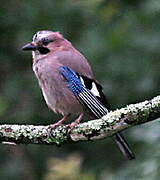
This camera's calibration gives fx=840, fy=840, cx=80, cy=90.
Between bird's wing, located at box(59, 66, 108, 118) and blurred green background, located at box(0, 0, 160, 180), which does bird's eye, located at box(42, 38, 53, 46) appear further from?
blurred green background, located at box(0, 0, 160, 180)

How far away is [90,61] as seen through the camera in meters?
7.49

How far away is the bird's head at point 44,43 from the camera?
6410mm

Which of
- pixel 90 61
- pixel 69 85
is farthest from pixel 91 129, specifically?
pixel 90 61

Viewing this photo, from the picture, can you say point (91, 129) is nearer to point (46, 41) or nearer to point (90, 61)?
point (46, 41)

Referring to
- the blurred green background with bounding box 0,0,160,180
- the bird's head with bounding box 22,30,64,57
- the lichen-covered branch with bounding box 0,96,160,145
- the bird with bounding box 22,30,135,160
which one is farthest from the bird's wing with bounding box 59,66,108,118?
the blurred green background with bounding box 0,0,160,180

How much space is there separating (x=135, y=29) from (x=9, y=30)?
3.98 feet

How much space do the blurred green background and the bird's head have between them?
3.28 ft

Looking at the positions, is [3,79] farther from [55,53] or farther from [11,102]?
[55,53]

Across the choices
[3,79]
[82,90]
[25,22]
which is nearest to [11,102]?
[3,79]

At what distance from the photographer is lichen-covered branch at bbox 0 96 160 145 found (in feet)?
16.5

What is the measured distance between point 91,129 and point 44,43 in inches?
57.3

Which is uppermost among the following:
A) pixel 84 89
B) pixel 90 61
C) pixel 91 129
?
pixel 91 129

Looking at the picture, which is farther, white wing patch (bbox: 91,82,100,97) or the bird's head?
the bird's head

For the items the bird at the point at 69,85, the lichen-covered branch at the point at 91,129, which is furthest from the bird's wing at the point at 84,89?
the lichen-covered branch at the point at 91,129
